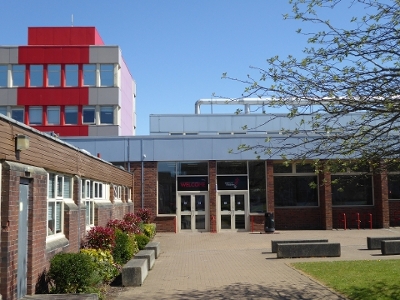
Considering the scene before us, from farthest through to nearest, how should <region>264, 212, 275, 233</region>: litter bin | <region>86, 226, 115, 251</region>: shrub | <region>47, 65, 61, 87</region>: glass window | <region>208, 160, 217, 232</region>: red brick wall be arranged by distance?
<region>47, 65, 61, 87</region>: glass window, <region>208, 160, 217, 232</region>: red brick wall, <region>264, 212, 275, 233</region>: litter bin, <region>86, 226, 115, 251</region>: shrub

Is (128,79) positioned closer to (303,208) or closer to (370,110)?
(303,208)

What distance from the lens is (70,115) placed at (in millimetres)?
45219

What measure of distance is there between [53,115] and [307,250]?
1295 inches

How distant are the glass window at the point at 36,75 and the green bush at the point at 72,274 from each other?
36.8 meters

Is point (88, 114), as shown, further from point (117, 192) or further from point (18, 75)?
point (117, 192)

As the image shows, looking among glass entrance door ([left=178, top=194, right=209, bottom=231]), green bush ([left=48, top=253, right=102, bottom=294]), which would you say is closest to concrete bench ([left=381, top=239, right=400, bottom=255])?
green bush ([left=48, top=253, right=102, bottom=294])

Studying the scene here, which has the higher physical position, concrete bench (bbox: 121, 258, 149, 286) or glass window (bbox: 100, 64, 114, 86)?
glass window (bbox: 100, 64, 114, 86)

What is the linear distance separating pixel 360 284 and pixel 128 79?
4309cm

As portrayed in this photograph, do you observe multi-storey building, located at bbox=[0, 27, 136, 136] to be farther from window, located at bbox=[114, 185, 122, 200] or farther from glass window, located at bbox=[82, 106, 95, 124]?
window, located at bbox=[114, 185, 122, 200]

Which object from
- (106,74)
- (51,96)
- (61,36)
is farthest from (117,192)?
(61,36)

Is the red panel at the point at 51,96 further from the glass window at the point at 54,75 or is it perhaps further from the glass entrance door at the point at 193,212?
the glass entrance door at the point at 193,212

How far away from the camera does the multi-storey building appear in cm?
4422

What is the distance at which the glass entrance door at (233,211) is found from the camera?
29.3 metres

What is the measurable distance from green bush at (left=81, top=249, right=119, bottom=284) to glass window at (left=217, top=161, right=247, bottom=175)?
16.9 meters
